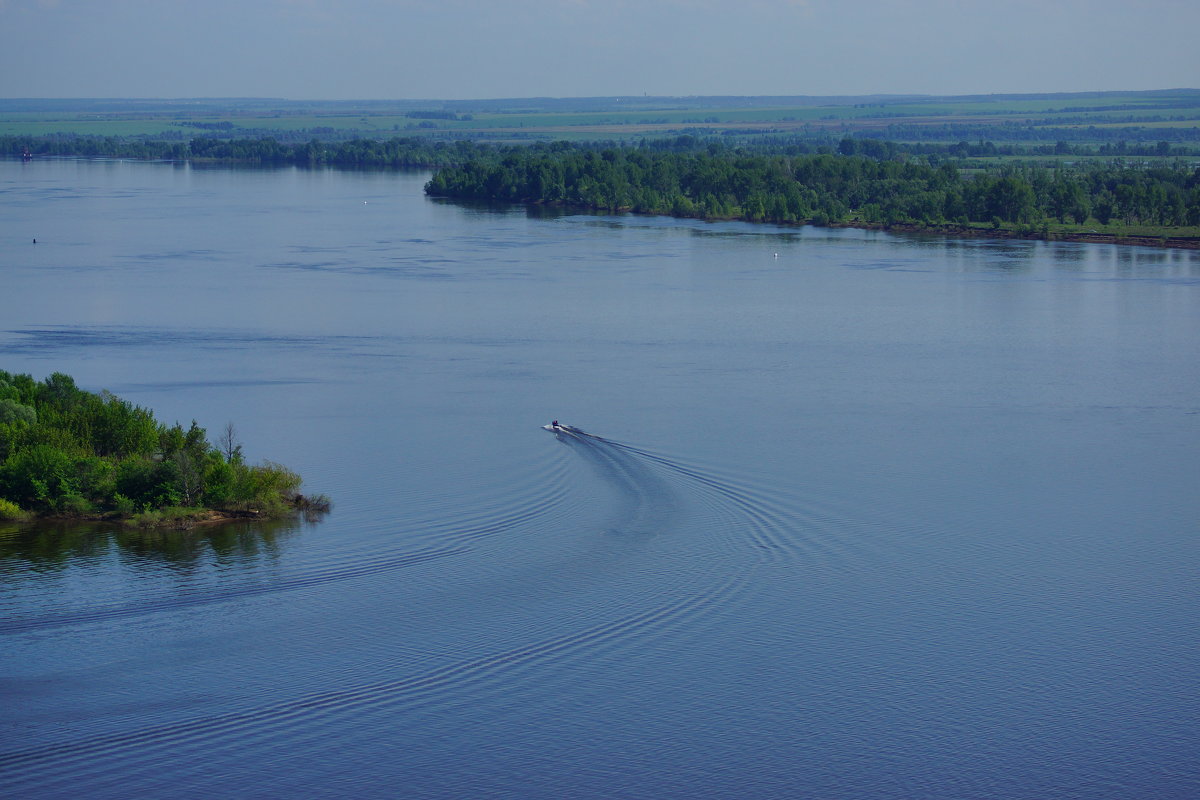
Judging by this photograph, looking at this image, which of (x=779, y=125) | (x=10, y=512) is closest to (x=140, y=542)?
(x=10, y=512)

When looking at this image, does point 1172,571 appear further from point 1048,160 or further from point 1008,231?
point 1048,160

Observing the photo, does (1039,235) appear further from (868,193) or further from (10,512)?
(10,512)

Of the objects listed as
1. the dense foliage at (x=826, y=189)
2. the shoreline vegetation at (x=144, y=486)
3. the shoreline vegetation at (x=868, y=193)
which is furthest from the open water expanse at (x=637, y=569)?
the dense foliage at (x=826, y=189)

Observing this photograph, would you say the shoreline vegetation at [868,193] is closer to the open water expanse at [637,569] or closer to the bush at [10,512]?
→ the open water expanse at [637,569]

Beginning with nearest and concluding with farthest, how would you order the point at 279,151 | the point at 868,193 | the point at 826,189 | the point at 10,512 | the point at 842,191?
the point at 10,512 → the point at 868,193 → the point at 842,191 → the point at 826,189 → the point at 279,151

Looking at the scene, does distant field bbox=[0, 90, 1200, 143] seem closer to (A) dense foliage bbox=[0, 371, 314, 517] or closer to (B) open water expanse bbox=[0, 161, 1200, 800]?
(B) open water expanse bbox=[0, 161, 1200, 800]
